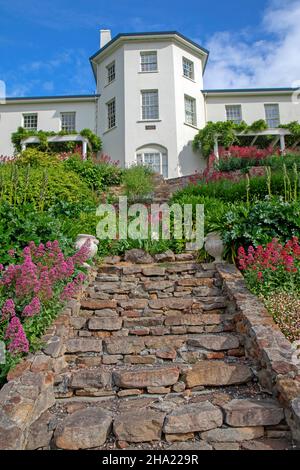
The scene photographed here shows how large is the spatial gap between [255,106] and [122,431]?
19.1 meters

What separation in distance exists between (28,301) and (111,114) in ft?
52.1

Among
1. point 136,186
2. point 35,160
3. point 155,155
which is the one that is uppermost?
point 155,155

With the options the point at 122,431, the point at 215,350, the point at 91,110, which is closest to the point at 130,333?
the point at 215,350

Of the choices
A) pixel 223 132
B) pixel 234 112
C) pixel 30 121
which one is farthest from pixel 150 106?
pixel 30 121

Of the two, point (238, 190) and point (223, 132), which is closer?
point (238, 190)

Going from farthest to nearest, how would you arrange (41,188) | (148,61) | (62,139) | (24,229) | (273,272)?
(148,61) < (62,139) < (41,188) < (24,229) < (273,272)

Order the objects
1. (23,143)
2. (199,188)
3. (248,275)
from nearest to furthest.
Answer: (248,275) < (199,188) < (23,143)

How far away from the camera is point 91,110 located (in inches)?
725

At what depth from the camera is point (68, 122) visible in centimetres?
1853

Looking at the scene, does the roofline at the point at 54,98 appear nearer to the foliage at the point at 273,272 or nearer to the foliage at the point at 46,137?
the foliage at the point at 46,137

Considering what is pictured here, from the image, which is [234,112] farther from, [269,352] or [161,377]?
[161,377]

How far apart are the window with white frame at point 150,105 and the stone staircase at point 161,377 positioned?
1359cm

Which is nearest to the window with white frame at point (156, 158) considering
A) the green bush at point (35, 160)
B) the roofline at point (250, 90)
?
the roofline at point (250, 90)

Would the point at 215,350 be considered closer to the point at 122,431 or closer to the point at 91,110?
the point at 122,431
